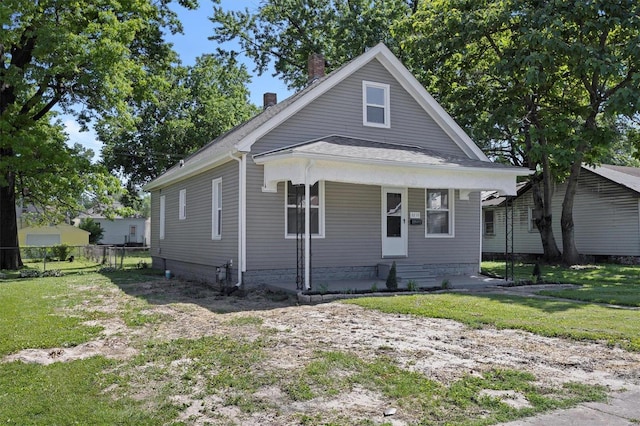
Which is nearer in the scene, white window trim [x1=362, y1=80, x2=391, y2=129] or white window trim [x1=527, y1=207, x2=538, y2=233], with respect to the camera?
white window trim [x1=362, y1=80, x2=391, y2=129]

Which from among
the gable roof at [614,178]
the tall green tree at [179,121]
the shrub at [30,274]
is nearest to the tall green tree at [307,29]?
the tall green tree at [179,121]

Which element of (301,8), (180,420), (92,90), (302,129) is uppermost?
(301,8)

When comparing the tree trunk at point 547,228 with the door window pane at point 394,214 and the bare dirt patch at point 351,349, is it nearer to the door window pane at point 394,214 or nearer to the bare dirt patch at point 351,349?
the door window pane at point 394,214

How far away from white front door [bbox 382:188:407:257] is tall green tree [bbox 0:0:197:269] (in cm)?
1094

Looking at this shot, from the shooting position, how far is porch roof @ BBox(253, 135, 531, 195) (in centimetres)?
1070

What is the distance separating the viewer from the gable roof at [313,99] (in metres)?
12.2

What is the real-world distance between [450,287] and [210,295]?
5504 mm

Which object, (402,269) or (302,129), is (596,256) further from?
(302,129)

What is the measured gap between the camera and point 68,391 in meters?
4.67

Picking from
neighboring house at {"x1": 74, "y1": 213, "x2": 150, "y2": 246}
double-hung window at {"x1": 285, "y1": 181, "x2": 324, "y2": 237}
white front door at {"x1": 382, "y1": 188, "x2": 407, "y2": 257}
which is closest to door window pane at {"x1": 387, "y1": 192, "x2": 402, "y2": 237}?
white front door at {"x1": 382, "y1": 188, "x2": 407, "y2": 257}

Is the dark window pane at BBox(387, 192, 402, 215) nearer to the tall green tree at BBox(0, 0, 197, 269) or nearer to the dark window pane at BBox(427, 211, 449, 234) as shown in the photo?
the dark window pane at BBox(427, 211, 449, 234)

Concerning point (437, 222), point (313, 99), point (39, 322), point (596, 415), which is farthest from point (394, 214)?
point (596, 415)

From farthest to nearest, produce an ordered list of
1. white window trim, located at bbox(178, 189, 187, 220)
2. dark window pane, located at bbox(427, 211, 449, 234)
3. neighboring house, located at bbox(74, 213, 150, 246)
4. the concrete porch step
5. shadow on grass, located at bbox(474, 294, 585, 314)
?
1. neighboring house, located at bbox(74, 213, 150, 246)
2. white window trim, located at bbox(178, 189, 187, 220)
3. dark window pane, located at bbox(427, 211, 449, 234)
4. the concrete porch step
5. shadow on grass, located at bbox(474, 294, 585, 314)

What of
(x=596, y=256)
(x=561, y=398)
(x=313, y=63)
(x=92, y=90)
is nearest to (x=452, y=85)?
(x=313, y=63)
